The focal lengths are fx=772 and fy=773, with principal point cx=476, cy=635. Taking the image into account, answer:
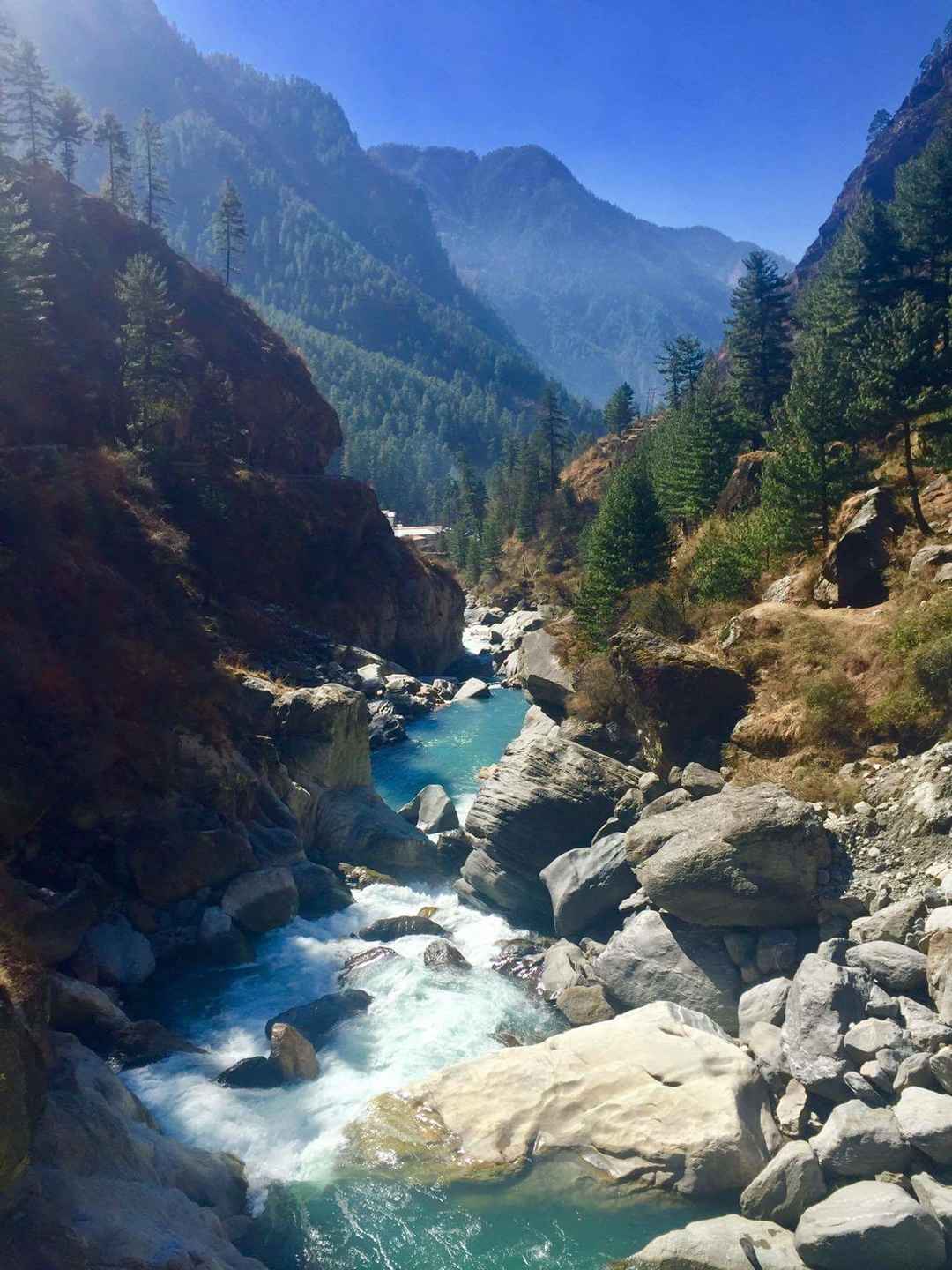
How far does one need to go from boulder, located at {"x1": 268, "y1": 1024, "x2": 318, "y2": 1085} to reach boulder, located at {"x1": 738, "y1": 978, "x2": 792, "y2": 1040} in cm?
919

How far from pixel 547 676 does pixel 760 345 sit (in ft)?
134

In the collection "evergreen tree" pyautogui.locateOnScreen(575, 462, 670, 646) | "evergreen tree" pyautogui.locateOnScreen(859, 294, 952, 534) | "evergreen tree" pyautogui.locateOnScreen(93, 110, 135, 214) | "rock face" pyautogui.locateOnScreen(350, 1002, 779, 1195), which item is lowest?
"rock face" pyautogui.locateOnScreen(350, 1002, 779, 1195)

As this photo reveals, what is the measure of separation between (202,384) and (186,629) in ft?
125

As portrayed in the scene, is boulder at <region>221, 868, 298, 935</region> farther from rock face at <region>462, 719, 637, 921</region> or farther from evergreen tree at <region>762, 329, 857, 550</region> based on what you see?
evergreen tree at <region>762, 329, 857, 550</region>

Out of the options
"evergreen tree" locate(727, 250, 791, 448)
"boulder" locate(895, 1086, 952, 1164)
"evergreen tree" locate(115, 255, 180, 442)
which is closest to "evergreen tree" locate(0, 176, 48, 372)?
"evergreen tree" locate(115, 255, 180, 442)

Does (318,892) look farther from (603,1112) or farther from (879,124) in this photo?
(879,124)

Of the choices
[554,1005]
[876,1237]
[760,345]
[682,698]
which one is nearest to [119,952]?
[554,1005]

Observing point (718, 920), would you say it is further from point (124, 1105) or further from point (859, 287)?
point (859, 287)

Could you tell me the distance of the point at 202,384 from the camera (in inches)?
2463

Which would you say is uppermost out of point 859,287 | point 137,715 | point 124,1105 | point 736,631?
point 859,287

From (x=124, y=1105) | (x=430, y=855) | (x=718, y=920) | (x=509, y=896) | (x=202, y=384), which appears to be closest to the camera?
(x=124, y=1105)

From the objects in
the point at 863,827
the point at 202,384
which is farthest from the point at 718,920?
the point at 202,384

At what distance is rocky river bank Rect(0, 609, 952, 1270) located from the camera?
11453mm

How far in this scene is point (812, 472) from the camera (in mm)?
32156
